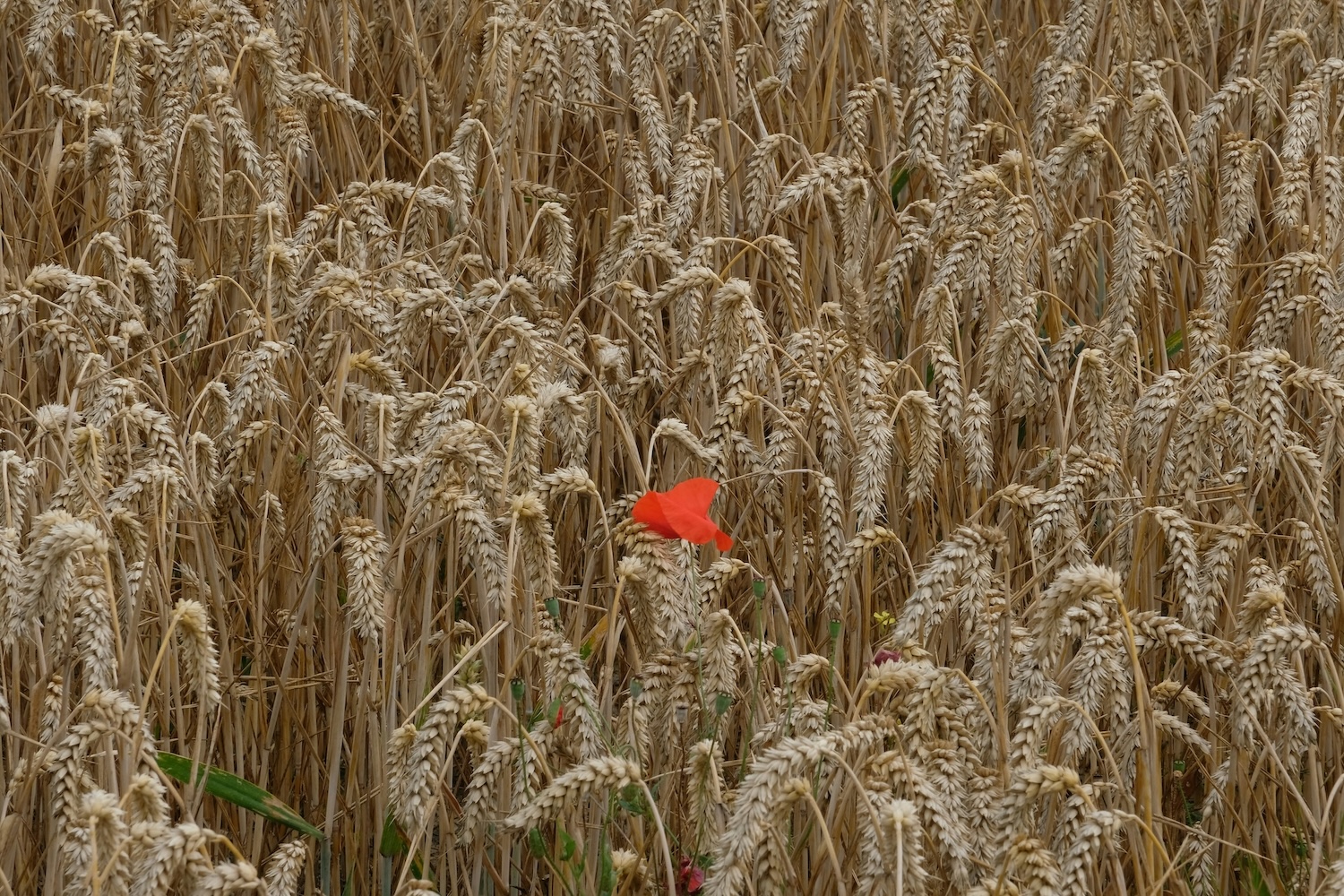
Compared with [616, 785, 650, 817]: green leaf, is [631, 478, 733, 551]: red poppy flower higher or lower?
higher

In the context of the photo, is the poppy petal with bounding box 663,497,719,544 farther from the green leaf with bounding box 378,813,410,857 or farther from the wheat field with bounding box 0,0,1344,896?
the green leaf with bounding box 378,813,410,857

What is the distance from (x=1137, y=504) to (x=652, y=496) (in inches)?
26.9

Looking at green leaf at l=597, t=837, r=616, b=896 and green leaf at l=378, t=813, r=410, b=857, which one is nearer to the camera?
green leaf at l=597, t=837, r=616, b=896

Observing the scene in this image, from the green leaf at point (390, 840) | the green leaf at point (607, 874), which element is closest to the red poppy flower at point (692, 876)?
the green leaf at point (607, 874)

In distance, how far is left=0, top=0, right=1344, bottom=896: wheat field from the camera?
4.40 feet

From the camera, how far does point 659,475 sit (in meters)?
2.09

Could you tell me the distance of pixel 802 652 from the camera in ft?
5.99

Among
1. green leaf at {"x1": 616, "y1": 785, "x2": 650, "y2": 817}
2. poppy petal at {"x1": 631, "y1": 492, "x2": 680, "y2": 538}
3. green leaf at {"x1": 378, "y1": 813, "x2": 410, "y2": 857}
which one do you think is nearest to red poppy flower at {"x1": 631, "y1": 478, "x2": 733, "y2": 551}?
poppy petal at {"x1": 631, "y1": 492, "x2": 680, "y2": 538}


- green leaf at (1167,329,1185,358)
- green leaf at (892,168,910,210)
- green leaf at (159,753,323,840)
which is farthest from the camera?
green leaf at (892,168,910,210)

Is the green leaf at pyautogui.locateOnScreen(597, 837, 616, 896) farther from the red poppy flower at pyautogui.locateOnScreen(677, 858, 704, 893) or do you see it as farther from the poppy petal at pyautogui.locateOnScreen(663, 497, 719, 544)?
the poppy petal at pyautogui.locateOnScreen(663, 497, 719, 544)

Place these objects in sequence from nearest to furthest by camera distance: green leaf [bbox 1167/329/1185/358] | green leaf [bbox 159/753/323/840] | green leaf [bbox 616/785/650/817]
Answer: green leaf [bbox 616/785/650/817] → green leaf [bbox 159/753/323/840] → green leaf [bbox 1167/329/1185/358]

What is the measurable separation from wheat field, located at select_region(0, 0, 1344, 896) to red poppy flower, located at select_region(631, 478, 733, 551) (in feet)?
0.13

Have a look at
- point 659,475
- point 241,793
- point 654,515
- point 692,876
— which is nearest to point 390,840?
point 241,793

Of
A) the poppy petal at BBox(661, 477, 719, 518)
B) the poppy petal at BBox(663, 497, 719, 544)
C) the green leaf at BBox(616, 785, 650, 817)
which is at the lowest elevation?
the green leaf at BBox(616, 785, 650, 817)
